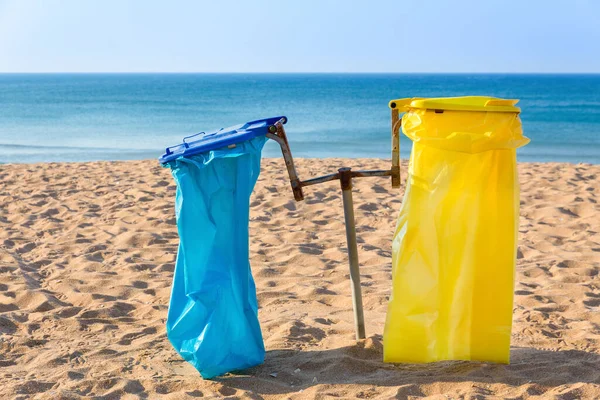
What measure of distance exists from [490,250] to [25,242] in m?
3.81

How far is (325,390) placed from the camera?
2.88 m

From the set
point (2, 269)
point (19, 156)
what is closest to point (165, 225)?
point (2, 269)

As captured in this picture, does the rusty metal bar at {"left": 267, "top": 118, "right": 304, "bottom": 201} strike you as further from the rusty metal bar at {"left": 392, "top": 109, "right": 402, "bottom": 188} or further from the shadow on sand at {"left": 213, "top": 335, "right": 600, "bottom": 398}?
the shadow on sand at {"left": 213, "top": 335, "right": 600, "bottom": 398}

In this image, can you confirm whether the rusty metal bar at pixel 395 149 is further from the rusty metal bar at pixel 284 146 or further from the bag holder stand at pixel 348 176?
the rusty metal bar at pixel 284 146

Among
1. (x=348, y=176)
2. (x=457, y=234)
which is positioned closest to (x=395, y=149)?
(x=348, y=176)

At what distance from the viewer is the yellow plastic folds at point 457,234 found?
111 inches

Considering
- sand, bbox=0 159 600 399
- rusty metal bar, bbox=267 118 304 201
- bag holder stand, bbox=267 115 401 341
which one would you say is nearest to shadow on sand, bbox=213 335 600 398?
sand, bbox=0 159 600 399

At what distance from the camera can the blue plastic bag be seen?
2922mm

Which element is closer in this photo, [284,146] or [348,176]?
[284,146]

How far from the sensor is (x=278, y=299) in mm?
4176

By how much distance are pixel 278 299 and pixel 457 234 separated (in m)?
1.55

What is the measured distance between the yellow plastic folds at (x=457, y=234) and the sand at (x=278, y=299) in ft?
0.51

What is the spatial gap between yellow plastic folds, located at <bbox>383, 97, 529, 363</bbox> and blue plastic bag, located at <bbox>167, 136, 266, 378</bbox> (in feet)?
2.12

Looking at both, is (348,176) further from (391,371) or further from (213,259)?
(391,371)
